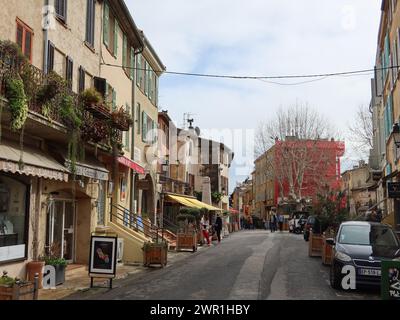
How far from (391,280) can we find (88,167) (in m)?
9.65

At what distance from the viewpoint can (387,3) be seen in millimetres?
24078

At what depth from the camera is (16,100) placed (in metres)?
10.1

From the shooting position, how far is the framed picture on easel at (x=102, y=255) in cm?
1197

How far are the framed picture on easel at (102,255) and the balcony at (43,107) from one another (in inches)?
125

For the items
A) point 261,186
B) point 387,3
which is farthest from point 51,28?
point 261,186

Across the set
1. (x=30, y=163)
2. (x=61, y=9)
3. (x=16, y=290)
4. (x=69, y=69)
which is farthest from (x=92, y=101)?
(x=16, y=290)

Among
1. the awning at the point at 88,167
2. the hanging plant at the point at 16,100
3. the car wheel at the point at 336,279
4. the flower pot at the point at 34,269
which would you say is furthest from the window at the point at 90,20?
the car wheel at the point at 336,279

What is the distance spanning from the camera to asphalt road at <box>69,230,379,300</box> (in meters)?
10.9

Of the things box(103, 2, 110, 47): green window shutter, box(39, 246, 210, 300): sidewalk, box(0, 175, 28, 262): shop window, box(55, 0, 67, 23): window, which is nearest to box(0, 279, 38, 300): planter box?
box(39, 246, 210, 300): sidewalk

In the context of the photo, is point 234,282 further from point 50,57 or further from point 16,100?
point 50,57

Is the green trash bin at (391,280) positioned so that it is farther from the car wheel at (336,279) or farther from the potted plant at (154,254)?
the potted plant at (154,254)

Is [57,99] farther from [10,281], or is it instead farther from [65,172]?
[10,281]

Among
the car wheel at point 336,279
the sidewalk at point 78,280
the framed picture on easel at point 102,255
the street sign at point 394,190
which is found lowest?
the sidewalk at point 78,280

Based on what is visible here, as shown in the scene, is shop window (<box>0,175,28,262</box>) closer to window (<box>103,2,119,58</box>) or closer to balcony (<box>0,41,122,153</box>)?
balcony (<box>0,41,122,153</box>)
